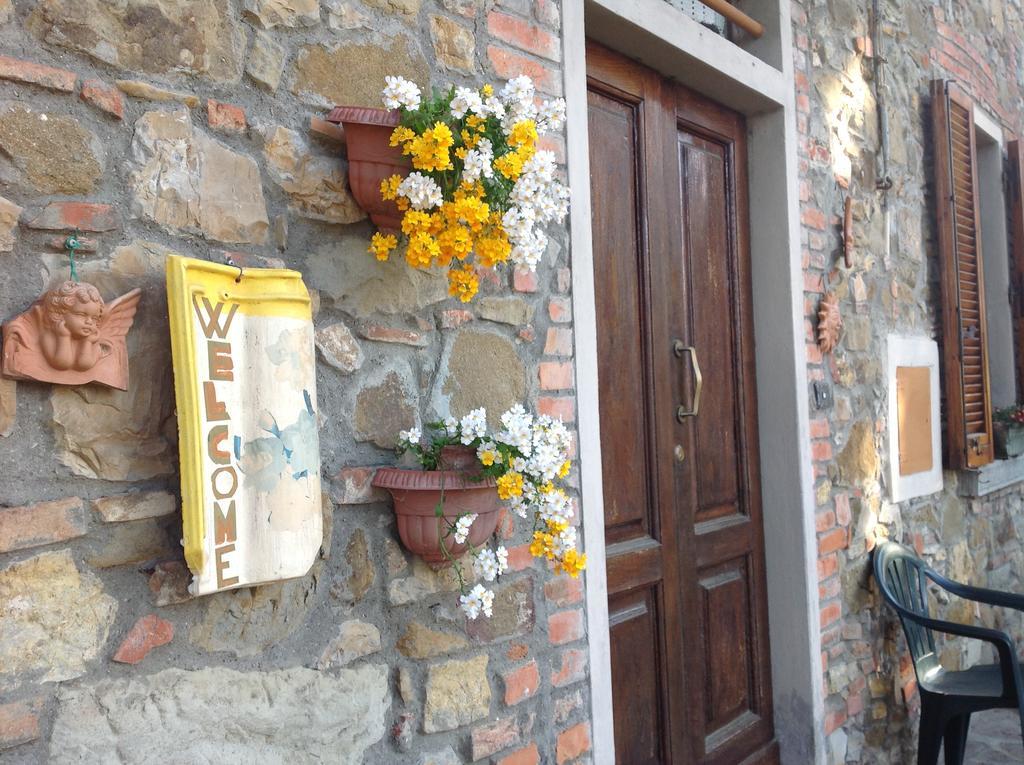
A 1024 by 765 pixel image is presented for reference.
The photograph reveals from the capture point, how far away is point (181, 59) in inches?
56.1

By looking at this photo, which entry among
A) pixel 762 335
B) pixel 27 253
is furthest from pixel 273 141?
pixel 762 335

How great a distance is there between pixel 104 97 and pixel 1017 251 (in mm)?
5180

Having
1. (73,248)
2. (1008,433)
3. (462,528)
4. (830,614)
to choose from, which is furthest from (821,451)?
(73,248)

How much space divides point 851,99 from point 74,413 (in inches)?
128

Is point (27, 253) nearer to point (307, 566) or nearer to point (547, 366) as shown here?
point (307, 566)

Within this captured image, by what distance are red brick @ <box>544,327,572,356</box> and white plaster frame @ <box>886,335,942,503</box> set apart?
2088 mm

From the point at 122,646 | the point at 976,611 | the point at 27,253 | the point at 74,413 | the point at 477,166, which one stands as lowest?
the point at 976,611

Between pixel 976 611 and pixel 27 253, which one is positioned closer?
pixel 27 253

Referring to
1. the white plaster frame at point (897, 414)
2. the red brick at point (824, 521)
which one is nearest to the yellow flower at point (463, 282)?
the red brick at point (824, 521)

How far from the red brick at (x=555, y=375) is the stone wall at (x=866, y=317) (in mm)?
1369

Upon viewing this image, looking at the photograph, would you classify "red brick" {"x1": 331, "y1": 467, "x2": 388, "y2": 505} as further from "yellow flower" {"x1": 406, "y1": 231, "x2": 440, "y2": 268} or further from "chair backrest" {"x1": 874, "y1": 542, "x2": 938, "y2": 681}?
"chair backrest" {"x1": 874, "y1": 542, "x2": 938, "y2": 681}

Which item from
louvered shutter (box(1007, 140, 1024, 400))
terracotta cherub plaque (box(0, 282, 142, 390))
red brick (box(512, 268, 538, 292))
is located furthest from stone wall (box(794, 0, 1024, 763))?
terracotta cherub plaque (box(0, 282, 142, 390))

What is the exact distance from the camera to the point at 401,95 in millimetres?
1565

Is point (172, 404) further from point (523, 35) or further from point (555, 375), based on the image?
point (523, 35)
